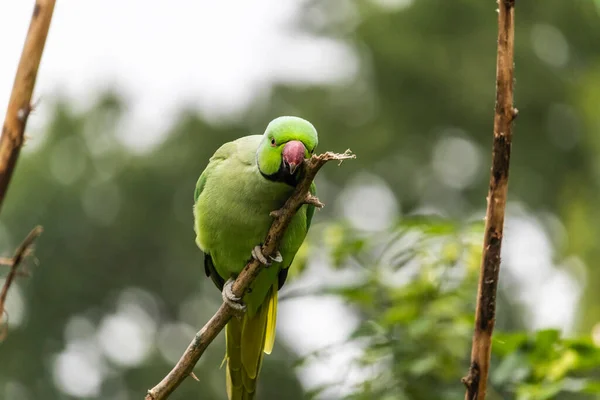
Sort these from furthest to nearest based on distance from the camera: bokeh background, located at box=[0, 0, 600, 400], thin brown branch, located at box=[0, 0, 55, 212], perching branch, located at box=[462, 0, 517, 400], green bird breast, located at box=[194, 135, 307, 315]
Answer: bokeh background, located at box=[0, 0, 600, 400] < green bird breast, located at box=[194, 135, 307, 315] < perching branch, located at box=[462, 0, 517, 400] < thin brown branch, located at box=[0, 0, 55, 212]

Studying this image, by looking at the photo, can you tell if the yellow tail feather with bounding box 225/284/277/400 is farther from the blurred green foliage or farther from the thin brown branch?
the thin brown branch

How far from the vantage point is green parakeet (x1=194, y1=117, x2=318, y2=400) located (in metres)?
3.23

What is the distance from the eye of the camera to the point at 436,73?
71.6ft

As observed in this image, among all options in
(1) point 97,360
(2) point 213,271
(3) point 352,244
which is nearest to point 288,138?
(3) point 352,244

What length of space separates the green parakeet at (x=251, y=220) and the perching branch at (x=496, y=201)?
835mm

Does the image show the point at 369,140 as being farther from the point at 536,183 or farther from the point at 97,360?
the point at 97,360

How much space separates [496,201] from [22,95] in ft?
4.36

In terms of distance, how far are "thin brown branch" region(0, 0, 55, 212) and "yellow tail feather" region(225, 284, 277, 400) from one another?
2.19m

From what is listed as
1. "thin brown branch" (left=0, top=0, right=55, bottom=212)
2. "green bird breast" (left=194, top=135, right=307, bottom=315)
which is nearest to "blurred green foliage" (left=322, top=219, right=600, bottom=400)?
"green bird breast" (left=194, top=135, right=307, bottom=315)

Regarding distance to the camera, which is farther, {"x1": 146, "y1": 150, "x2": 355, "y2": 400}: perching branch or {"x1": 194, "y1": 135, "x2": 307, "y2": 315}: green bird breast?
{"x1": 194, "y1": 135, "x2": 307, "y2": 315}: green bird breast

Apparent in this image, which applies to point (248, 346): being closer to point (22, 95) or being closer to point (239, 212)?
point (239, 212)

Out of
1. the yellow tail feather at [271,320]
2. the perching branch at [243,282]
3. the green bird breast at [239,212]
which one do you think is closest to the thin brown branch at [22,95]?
the perching branch at [243,282]

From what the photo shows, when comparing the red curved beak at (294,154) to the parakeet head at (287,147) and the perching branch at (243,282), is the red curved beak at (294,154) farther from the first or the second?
the perching branch at (243,282)

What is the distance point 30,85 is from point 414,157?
2007cm
